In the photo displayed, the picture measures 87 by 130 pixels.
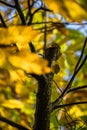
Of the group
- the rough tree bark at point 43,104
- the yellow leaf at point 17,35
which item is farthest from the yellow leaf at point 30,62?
the rough tree bark at point 43,104

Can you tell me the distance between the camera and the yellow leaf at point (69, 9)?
1.21 ft

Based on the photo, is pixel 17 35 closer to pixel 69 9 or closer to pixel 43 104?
pixel 69 9

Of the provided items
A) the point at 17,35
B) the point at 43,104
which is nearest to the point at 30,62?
the point at 17,35

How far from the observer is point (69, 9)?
379 millimetres

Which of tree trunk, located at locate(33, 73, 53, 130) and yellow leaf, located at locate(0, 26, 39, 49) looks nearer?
yellow leaf, located at locate(0, 26, 39, 49)

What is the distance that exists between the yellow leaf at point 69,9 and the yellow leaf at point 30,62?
9 centimetres

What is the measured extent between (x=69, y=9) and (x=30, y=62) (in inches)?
4.2

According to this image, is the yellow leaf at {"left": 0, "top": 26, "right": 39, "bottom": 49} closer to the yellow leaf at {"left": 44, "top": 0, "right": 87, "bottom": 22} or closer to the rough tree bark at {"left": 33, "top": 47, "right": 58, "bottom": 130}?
the yellow leaf at {"left": 44, "top": 0, "right": 87, "bottom": 22}

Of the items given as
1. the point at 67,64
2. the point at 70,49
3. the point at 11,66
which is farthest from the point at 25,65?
the point at 67,64

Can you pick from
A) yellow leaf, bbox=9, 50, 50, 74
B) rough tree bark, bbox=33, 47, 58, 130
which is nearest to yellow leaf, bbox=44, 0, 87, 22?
yellow leaf, bbox=9, 50, 50, 74

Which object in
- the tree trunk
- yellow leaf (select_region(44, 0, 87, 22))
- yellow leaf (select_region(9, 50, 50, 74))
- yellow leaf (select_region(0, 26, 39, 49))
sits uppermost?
yellow leaf (select_region(44, 0, 87, 22))

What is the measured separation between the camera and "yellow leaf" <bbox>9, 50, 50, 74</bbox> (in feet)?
1.42

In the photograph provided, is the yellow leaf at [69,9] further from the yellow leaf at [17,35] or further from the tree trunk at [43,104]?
the tree trunk at [43,104]

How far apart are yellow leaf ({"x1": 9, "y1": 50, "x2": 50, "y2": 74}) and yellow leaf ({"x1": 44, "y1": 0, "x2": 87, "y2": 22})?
0.29 ft
